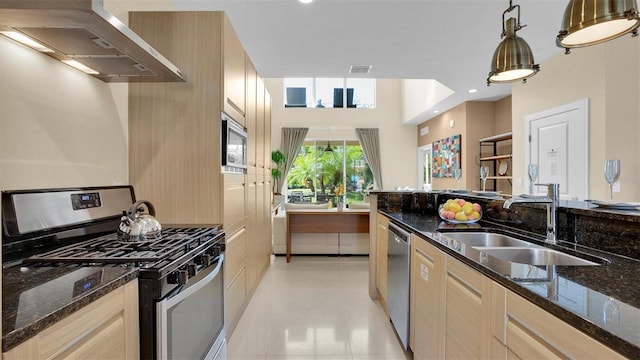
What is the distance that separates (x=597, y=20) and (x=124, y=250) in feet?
7.24

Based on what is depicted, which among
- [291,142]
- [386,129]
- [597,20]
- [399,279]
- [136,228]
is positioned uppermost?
[386,129]

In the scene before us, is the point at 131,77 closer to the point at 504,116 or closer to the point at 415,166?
the point at 504,116

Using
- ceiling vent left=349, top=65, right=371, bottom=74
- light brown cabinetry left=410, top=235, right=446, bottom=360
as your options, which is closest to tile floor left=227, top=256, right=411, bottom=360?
light brown cabinetry left=410, top=235, right=446, bottom=360

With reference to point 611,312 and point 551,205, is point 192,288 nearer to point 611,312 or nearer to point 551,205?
point 611,312

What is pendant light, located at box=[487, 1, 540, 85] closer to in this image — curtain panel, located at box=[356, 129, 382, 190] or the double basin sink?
the double basin sink

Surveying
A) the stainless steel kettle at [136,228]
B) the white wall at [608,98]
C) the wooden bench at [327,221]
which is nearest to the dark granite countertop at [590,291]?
the stainless steel kettle at [136,228]

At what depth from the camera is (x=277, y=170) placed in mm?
8156

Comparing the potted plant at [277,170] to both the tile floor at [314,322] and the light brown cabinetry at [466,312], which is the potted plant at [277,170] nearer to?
the tile floor at [314,322]

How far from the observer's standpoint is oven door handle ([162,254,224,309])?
1181mm

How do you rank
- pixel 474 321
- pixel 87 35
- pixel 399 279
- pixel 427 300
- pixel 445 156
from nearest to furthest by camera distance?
pixel 474 321 → pixel 87 35 → pixel 427 300 → pixel 399 279 → pixel 445 156

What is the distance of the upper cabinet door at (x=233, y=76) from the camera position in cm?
216

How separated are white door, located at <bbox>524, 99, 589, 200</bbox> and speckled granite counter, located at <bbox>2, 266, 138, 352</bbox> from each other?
428cm

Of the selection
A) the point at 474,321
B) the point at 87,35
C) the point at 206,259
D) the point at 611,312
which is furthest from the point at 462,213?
the point at 87,35

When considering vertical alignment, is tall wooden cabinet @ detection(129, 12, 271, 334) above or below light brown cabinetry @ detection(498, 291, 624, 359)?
above
